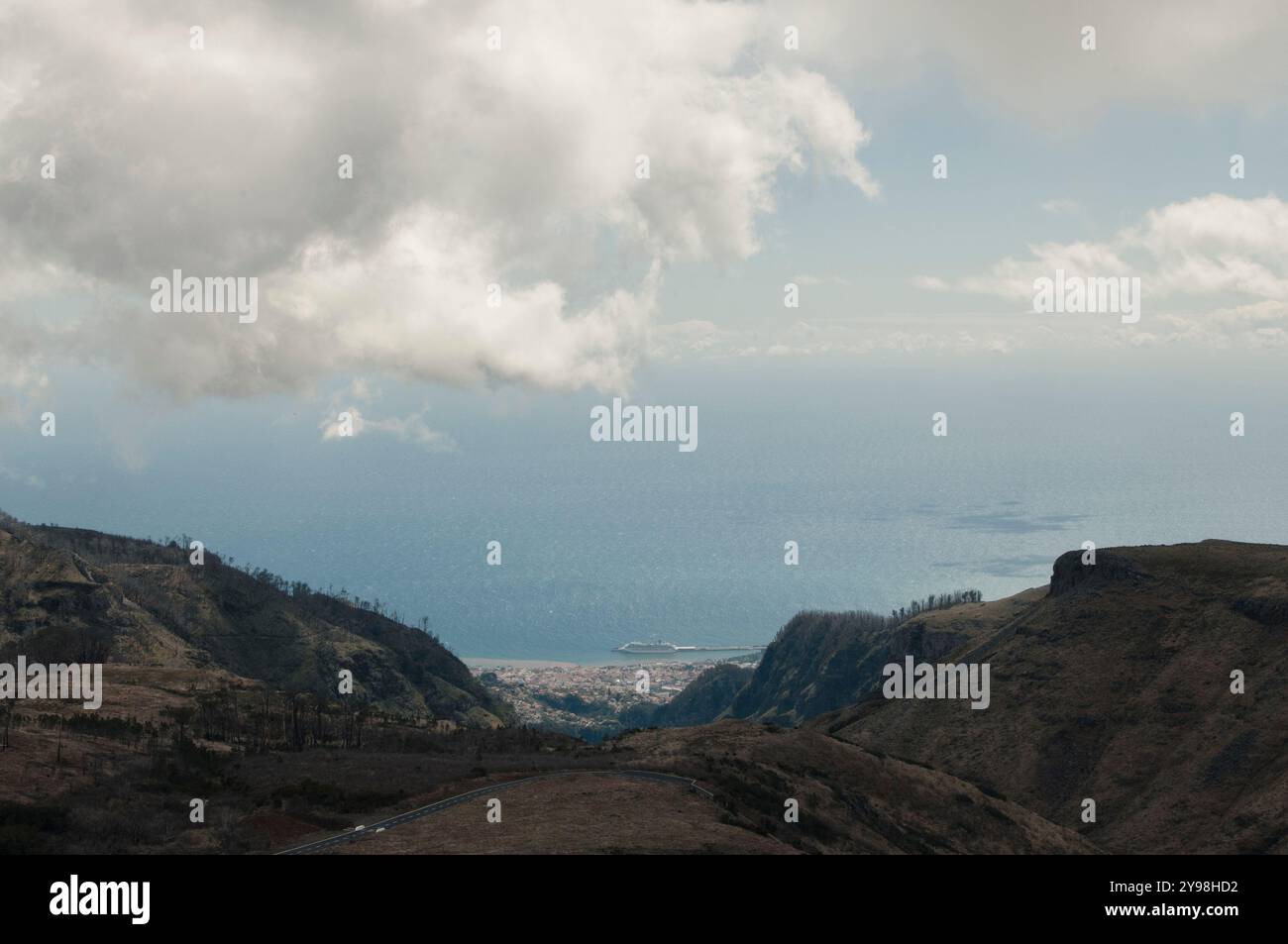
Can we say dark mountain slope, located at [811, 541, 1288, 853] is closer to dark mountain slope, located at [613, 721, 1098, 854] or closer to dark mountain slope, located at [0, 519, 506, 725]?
dark mountain slope, located at [613, 721, 1098, 854]

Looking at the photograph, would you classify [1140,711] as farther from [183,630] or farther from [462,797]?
[183,630]

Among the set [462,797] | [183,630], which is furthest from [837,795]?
[183,630]

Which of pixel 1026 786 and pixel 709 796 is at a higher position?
pixel 709 796

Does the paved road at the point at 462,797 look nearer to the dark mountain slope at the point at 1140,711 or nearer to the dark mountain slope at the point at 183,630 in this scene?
the dark mountain slope at the point at 1140,711

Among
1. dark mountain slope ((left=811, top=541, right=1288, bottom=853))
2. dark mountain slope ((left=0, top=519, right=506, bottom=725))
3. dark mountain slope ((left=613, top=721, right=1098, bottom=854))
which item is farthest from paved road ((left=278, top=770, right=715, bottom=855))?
dark mountain slope ((left=0, top=519, right=506, bottom=725))

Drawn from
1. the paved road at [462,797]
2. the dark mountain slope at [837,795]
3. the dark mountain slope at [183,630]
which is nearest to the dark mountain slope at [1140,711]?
the dark mountain slope at [837,795]
